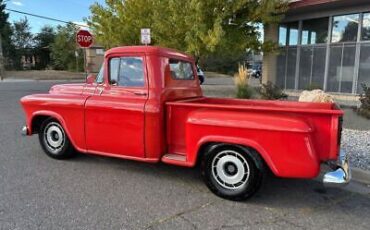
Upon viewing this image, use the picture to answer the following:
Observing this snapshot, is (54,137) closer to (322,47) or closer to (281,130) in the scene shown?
(281,130)

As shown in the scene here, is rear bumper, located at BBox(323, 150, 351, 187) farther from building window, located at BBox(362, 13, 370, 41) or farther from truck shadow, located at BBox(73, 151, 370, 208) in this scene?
building window, located at BBox(362, 13, 370, 41)

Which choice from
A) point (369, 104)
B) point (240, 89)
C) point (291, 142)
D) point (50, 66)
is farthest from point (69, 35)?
point (291, 142)

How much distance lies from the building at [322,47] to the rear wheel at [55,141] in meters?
10.4

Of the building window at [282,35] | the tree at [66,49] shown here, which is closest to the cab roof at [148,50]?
the building window at [282,35]

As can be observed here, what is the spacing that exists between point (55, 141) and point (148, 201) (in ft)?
8.08

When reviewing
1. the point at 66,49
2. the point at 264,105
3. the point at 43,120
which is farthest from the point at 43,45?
the point at 264,105

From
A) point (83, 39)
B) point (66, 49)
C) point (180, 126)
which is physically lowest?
point (180, 126)

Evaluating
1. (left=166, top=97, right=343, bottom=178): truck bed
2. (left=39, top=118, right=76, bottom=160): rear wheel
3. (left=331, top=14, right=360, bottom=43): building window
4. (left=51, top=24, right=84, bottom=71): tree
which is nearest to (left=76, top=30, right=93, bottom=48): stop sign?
(left=39, top=118, right=76, bottom=160): rear wheel

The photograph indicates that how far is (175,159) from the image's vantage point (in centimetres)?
456

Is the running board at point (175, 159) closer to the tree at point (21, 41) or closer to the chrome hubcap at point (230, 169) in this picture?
the chrome hubcap at point (230, 169)

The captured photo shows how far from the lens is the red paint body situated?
150 inches

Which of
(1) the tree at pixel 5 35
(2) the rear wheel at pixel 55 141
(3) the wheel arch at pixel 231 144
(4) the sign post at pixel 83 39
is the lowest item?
(2) the rear wheel at pixel 55 141

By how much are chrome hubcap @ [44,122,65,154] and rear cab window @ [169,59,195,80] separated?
2.06m

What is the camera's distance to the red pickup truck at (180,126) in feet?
12.6
